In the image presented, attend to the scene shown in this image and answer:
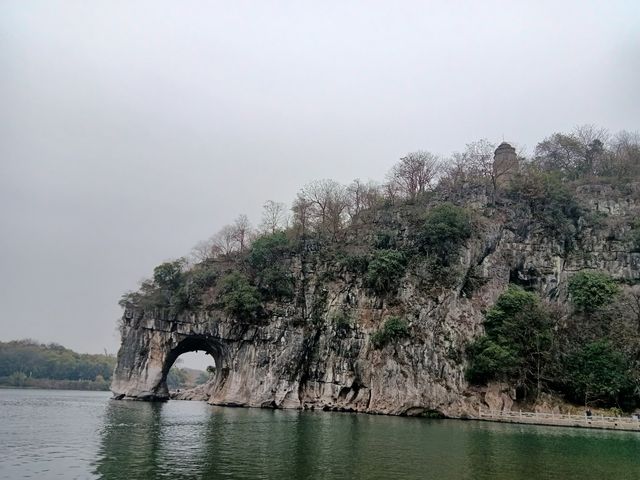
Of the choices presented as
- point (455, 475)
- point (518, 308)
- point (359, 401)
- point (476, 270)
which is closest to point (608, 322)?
point (518, 308)

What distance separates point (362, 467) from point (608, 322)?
123ft

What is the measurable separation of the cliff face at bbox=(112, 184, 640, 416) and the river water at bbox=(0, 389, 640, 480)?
14.5 meters

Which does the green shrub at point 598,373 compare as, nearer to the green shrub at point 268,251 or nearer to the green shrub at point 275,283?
the green shrub at point 275,283

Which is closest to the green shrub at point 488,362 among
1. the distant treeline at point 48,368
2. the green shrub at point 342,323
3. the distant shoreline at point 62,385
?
the green shrub at point 342,323

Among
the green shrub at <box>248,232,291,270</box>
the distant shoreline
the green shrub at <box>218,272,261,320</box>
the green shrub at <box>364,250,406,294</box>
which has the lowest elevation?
the distant shoreline

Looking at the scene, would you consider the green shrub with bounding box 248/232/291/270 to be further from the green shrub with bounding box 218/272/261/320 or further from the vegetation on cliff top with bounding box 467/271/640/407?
the vegetation on cliff top with bounding box 467/271/640/407

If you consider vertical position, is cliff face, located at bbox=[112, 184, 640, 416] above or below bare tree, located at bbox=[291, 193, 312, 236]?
below

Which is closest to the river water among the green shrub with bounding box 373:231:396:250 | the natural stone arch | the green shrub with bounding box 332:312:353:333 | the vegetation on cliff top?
the vegetation on cliff top

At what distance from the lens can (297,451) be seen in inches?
838

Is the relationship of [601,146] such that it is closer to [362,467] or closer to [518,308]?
[518,308]

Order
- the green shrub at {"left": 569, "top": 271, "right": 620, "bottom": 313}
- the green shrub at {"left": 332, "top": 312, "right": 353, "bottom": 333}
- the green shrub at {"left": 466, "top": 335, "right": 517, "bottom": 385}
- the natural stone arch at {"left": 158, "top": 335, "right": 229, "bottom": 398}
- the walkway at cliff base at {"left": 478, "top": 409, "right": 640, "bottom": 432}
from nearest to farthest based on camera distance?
1. the walkway at cliff base at {"left": 478, "top": 409, "right": 640, "bottom": 432}
2. the green shrub at {"left": 466, "top": 335, "right": 517, "bottom": 385}
3. the green shrub at {"left": 569, "top": 271, "right": 620, "bottom": 313}
4. the green shrub at {"left": 332, "top": 312, "right": 353, "bottom": 333}
5. the natural stone arch at {"left": 158, "top": 335, "right": 229, "bottom": 398}

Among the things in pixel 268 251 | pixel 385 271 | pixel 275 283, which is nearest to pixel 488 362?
pixel 385 271

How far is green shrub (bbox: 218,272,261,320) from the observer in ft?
176

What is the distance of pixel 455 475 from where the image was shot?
16.8m
